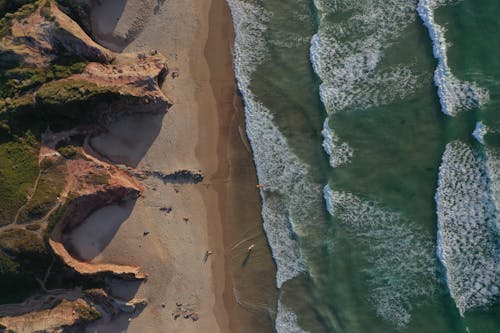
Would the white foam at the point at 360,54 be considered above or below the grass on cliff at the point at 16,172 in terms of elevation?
above

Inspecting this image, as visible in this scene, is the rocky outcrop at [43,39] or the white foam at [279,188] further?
the white foam at [279,188]

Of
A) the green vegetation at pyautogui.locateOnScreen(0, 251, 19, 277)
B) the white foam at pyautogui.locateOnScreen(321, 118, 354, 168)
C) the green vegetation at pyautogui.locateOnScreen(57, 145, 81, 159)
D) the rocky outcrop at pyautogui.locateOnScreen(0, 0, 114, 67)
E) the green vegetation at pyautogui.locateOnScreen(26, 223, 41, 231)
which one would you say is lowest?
the green vegetation at pyautogui.locateOnScreen(0, 251, 19, 277)

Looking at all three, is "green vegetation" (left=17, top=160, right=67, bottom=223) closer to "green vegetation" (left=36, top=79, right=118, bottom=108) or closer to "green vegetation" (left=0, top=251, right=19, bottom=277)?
"green vegetation" (left=0, top=251, right=19, bottom=277)

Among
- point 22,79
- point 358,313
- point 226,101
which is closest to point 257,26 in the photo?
point 226,101

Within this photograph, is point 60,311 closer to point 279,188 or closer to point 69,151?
point 69,151

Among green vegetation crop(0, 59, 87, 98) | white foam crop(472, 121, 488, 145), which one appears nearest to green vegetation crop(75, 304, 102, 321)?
green vegetation crop(0, 59, 87, 98)

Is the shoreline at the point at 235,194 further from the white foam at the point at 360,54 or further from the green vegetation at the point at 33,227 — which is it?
the green vegetation at the point at 33,227

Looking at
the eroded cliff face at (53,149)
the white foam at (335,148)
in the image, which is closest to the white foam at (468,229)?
the white foam at (335,148)
